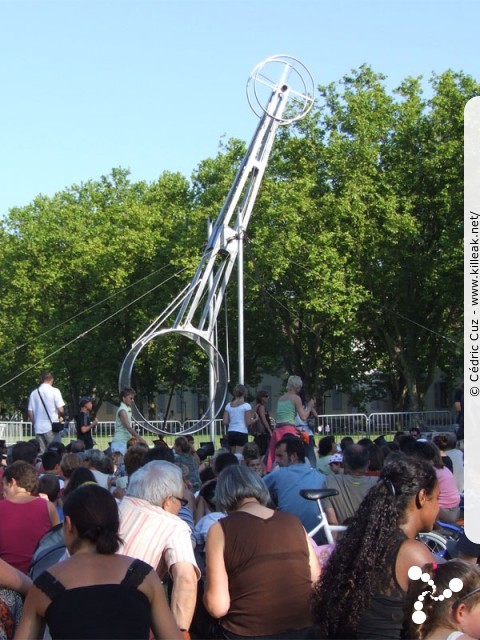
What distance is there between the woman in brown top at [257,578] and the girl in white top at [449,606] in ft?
4.41

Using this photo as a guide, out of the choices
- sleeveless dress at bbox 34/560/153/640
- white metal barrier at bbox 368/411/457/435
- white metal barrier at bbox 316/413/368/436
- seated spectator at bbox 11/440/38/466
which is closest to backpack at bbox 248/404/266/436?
seated spectator at bbox 11/440/38/466

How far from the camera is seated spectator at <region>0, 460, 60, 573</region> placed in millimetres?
6465

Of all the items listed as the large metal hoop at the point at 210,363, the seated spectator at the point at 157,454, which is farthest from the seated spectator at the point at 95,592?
the large metal hoop at the point at 210,363

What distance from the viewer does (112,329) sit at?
176ft

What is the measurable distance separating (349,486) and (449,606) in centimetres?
459

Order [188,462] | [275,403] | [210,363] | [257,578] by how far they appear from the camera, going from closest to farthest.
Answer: [257,578], [188,462], [210,363], [275,403]

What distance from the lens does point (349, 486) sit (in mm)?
8078

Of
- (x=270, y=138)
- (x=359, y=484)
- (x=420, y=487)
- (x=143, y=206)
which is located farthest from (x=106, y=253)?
(x=420, y=487)

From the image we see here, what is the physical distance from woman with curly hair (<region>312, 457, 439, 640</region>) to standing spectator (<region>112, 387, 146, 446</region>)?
35.4ft

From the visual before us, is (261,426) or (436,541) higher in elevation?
(261,426)

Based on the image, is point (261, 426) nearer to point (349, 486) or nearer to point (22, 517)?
point (349, 486)

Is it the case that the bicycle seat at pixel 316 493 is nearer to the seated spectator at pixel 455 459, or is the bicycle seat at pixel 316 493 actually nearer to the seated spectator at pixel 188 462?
the seated spectator at pixel 188 462

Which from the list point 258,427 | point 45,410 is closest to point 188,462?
point 45,410

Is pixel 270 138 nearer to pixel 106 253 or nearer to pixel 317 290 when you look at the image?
pixel 317 290
